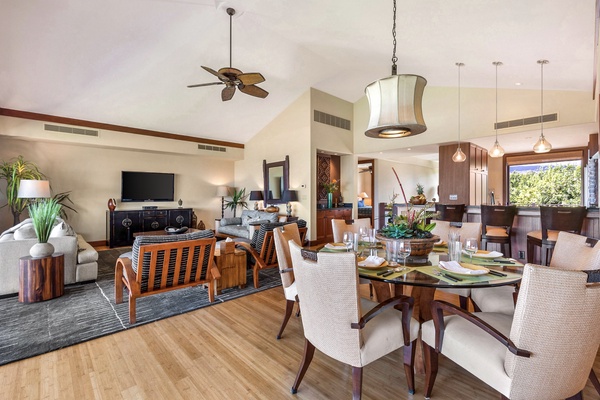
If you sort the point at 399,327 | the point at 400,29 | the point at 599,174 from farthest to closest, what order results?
the point at 599,174 < the point at 400,29 < the point at 399,327

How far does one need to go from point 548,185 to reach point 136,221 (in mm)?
11363

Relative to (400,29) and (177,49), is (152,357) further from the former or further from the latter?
(177,49)

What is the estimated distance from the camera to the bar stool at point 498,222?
4.19 metres

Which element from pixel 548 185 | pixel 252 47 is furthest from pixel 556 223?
pixel 548 185

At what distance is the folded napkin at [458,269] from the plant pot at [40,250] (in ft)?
14.1

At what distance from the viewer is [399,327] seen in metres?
1.74

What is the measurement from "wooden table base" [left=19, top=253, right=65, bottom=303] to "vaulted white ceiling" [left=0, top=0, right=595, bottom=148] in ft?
10.2

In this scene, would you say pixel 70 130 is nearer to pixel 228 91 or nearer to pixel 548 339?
pixel 228 91

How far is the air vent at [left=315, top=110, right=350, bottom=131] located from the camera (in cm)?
712

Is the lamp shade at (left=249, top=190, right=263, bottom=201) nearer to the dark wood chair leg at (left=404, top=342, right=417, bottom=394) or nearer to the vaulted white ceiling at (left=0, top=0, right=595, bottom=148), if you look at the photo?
the vaulted white ceiling at (left=0, top=0, right=595, bottom=148)

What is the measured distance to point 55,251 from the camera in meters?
3.72

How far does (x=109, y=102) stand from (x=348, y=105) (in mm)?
5794

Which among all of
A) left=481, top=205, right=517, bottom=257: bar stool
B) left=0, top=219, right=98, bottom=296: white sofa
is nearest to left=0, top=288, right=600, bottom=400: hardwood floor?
left=0, top=219, right=98, bottom=296: white sofa

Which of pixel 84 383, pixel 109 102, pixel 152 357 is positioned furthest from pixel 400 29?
pixel 109 102
